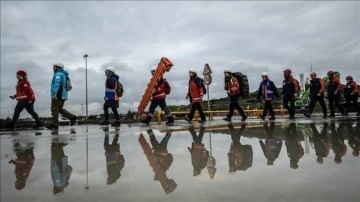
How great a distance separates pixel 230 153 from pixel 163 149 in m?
1.06

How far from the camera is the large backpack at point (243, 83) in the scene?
12.5 m

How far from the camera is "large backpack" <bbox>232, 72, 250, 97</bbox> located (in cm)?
1254

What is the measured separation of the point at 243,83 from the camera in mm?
12602

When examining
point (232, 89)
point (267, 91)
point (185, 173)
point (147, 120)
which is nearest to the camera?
point (185, 173)

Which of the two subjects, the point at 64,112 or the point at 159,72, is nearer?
the point at 64,112

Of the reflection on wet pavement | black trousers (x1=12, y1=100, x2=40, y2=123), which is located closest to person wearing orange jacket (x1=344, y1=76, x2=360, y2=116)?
the reflection on wet pavement

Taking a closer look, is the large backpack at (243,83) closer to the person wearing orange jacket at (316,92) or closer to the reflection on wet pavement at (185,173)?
the person wearing orange jacket at (316,92)

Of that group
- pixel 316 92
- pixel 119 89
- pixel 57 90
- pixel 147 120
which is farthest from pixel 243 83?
pixel 57 90

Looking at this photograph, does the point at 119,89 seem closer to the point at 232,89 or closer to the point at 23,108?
the point at 23,108

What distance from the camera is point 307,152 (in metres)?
4.36

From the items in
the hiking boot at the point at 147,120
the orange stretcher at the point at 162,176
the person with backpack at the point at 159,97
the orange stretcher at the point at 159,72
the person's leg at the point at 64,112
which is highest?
the orange stretcher at the point at 159,72

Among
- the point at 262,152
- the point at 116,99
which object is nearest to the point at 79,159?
the point at 262,152

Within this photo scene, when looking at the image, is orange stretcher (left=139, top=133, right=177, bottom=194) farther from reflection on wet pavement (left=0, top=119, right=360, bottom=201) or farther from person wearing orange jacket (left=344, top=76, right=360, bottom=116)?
person wearing orange jacket (left=344, top=76, right=360, bottom=116)

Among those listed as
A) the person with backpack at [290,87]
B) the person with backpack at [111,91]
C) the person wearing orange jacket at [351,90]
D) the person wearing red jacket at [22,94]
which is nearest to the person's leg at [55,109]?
the person wearing red jacket at [22,94]
